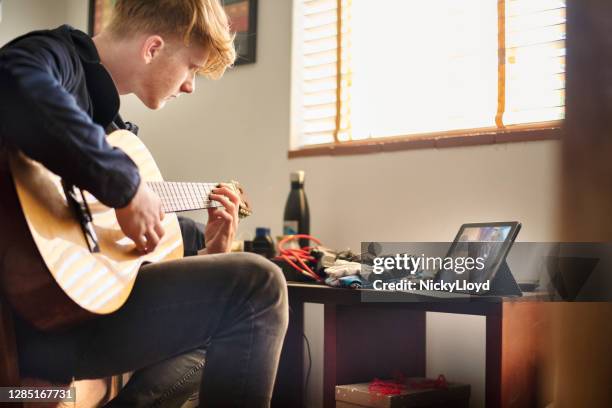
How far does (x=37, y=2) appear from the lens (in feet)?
10.2

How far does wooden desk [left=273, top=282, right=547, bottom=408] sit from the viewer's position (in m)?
1.34

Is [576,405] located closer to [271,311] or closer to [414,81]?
[271,311]

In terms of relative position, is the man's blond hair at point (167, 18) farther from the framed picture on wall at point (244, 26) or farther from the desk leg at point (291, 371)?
the framed picture on wall at point (244, 26)

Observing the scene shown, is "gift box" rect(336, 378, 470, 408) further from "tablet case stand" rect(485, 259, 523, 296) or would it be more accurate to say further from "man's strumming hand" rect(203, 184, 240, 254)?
"man's strumming hand" rect(203, 184, 240, 254)

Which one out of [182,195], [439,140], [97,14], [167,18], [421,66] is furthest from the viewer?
[97,14]

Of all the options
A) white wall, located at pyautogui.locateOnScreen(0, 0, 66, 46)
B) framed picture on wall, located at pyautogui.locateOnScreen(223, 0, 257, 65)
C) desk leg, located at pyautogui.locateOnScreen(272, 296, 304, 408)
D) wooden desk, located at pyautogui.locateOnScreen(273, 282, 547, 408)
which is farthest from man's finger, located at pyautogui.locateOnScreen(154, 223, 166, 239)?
white wall, located at pyautogui.locateOnScreen(0, 0, 66, 46)

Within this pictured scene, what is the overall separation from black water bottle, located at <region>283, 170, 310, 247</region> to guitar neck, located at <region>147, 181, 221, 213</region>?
69 cm

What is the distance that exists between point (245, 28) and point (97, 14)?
941 mm

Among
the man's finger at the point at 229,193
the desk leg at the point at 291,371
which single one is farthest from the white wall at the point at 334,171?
the man's finger at the point at 229,193

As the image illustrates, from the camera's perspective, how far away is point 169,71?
49.9 inches

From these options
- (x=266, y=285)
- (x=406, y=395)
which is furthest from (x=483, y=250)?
(x=266, y=285)

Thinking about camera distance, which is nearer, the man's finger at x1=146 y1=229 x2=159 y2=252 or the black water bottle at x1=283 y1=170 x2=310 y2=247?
the man's finger at x1=146 y1=229 x2=159 y2=252

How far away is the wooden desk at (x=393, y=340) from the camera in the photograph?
4.38 ft

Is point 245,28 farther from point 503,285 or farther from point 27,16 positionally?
point 503,285
